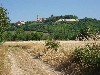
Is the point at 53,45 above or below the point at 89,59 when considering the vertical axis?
above

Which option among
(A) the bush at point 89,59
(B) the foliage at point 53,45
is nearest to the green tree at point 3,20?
(B) the foliage at point 53,45

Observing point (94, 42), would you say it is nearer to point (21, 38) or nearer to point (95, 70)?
point (95, 70)

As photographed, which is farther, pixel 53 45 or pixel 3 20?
pixel 3 20

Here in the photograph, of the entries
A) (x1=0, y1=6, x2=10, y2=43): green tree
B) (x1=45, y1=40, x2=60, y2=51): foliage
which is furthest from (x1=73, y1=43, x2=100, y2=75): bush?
(x1=0, y1=6, x2=10, y2=43): green tree

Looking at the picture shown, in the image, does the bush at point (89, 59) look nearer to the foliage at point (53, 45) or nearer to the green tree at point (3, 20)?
the foliage at point (53, 45)

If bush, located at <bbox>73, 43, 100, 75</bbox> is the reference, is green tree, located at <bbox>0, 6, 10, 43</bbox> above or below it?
above

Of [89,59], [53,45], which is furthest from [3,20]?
[89,59]

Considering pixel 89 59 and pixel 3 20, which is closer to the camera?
pixel 89 59

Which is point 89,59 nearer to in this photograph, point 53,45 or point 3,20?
point 53,45

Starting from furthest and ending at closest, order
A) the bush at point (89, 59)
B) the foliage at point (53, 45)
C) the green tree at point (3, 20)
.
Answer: the green tree at point (3, 20), the foliage at point (53, 45), the bush at point (89, 59)

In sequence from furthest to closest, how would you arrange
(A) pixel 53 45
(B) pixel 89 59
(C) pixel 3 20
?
(C) pixel 3 20 → (A) pixel 53 45 → (B) pixel 89 59

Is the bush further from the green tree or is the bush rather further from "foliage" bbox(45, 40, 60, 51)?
the green tree

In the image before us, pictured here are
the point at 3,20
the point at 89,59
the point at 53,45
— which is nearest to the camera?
the point at 89,59

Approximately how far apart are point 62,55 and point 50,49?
24.4 feet
